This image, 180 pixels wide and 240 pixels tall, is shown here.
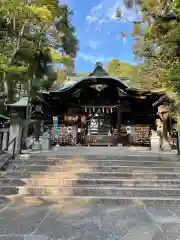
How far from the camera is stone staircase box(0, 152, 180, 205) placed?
663cm

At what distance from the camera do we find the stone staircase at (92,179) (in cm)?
663

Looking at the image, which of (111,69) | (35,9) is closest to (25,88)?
(35,9)

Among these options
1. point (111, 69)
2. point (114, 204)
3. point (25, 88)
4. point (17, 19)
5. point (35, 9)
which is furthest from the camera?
point (111, 69)

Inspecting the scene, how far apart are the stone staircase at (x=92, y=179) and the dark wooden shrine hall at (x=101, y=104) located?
8475 millimetres

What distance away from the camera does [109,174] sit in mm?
7836

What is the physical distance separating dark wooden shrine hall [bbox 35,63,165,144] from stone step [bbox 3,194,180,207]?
426 inches

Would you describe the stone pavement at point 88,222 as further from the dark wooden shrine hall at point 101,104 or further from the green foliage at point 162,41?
the dark wooden shrine hall at point 101,104

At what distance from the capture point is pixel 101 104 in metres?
18.1

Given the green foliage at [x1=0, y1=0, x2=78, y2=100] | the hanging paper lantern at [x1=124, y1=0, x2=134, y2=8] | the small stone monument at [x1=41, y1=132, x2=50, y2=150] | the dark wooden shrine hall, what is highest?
the hanging paper lantern at [x1=124, y1=0, x2=134, y2=8]

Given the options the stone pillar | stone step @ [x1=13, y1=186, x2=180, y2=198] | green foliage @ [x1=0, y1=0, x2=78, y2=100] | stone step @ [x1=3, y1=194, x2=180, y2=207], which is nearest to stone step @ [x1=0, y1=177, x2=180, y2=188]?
stone step @ [x1=13, y1=186, x2=180, y2=198]

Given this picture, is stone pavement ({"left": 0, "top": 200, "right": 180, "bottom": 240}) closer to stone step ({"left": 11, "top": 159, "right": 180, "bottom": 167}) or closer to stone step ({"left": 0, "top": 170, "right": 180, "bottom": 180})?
stone step ({"left": 0, "top": 170, "right": 180, "bottom": 180})

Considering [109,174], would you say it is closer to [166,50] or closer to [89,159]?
[89,159]

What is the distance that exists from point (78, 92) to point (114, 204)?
39.7 feet

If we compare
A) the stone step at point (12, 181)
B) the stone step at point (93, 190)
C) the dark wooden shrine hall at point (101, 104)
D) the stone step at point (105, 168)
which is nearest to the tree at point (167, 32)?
the stone step at point (105, 168)
